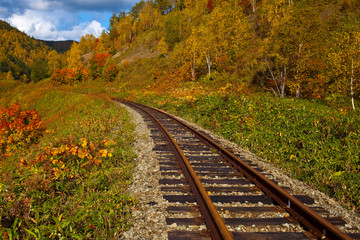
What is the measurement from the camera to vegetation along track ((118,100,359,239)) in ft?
10.8

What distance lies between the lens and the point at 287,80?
17672mm

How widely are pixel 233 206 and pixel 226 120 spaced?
804 centimetres

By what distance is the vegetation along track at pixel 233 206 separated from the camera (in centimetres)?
331

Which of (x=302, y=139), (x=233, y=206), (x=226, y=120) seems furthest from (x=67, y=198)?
(x=226, y=120)

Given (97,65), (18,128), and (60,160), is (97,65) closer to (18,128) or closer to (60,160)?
(18,128)

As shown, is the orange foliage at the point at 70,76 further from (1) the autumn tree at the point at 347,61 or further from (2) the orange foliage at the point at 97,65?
(1) the autumn tree at the point at 347,61

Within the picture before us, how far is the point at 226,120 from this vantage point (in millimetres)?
11812

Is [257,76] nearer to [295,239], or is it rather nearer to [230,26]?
[230,26]

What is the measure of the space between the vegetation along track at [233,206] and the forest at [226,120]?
996 mm

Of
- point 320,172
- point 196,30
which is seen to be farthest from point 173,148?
point 196,30

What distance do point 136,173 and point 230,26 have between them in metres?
25.6

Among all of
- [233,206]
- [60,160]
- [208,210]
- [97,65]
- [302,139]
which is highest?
[97,65]

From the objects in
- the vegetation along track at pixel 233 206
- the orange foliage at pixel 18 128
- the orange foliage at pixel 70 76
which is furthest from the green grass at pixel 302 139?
the orange foliage at pixel 70 76

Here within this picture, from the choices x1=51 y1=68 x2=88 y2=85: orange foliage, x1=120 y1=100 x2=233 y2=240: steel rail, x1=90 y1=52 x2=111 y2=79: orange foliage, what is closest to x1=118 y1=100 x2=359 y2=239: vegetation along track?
x1=120 y1=100 x2=233 y2=240: steel rail
